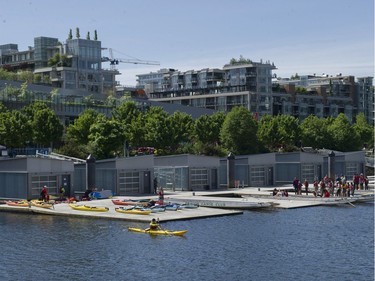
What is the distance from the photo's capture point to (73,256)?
41688 mm

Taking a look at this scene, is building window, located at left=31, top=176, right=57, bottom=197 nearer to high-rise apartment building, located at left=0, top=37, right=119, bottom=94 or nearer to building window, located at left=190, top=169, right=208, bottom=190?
building window, located at left=190, top=169, right=208, bottom=190

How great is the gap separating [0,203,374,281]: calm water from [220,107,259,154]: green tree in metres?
60.4

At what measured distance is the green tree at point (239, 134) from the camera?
395 ft

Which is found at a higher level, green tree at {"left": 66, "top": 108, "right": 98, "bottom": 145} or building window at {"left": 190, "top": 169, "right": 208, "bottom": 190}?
green tree at {"left": 66, "top": 108, "right": 98, "bottom": 145}

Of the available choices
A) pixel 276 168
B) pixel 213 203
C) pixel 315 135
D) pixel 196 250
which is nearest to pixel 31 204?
pixel 213 203

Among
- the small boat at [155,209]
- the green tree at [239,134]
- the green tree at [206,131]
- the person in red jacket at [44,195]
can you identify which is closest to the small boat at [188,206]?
the small boat at [155,209]

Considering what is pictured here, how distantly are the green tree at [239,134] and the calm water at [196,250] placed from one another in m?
60.4

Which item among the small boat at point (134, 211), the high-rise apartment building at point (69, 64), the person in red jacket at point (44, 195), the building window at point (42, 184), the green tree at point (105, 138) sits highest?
the high-rise apartment building at point (69, 64)

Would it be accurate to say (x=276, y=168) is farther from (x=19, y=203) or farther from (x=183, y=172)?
(x=19, y=203)

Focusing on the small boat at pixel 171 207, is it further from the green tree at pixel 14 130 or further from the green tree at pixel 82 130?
the green tree at pixel 82 130

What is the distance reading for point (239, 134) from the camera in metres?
120

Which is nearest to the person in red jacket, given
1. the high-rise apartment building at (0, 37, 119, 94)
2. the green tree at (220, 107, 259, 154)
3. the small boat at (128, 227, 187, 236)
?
the small boat at (128, 227, 187, 236)

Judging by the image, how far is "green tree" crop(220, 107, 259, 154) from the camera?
12031 cm

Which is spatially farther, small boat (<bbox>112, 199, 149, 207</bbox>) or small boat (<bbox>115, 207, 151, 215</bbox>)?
small boat (<bbox>112, 199, 149, 207</bbox>)
